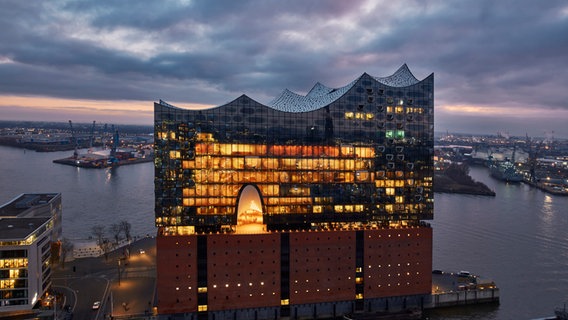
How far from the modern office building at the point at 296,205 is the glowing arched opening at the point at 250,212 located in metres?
0.07

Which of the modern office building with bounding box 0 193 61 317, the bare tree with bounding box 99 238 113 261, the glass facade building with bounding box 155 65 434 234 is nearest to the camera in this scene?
the modern office building with bounding box 0 193 61 317

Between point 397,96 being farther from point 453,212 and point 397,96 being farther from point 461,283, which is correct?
point 453,212

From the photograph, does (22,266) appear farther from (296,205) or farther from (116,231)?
(296,205)

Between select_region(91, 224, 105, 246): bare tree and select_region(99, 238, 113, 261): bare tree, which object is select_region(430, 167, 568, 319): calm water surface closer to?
select_region(99, 238, 113, 261): bare tree

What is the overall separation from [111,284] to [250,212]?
12.4 meters

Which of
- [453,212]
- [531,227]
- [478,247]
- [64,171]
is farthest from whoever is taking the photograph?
[64,171]

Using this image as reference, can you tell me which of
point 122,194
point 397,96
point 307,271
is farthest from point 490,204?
point 122,194

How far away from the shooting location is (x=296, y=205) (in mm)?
29391

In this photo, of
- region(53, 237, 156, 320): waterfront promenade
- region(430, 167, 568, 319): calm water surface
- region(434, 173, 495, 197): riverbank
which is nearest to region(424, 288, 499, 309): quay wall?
region(430, 167, 568, 319): calm water surface

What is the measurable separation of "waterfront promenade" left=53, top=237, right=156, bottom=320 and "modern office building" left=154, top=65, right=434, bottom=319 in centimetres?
334

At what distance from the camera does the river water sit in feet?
108

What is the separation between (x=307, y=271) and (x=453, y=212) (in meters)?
38.0

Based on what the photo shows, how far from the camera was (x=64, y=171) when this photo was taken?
324 feet

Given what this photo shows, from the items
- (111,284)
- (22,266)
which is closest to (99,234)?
(111,284)
